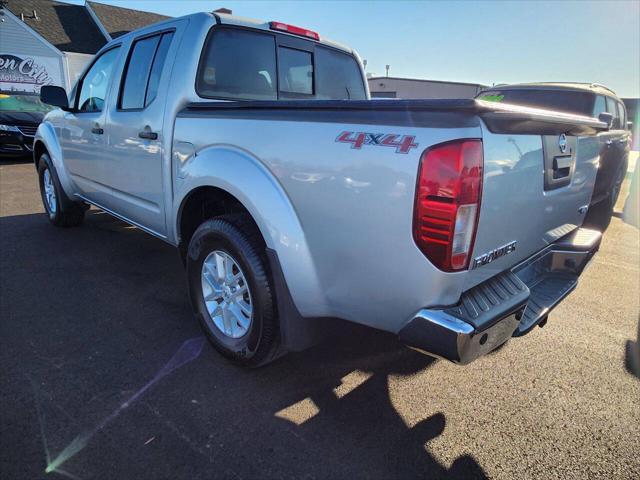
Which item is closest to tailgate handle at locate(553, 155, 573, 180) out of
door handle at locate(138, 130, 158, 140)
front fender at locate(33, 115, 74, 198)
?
door handle at locate(138, 130, 158, 140)

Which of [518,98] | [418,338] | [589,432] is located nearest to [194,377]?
[418,338]

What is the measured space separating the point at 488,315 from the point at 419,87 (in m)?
34.7

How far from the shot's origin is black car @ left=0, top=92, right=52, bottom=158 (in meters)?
11.3

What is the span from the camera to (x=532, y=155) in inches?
82.4

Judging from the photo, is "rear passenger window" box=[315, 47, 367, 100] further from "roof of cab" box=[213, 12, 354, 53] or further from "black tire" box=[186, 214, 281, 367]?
"black tire" box=[186, 214, 281, 367]

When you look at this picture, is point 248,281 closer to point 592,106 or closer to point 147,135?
point 147,135

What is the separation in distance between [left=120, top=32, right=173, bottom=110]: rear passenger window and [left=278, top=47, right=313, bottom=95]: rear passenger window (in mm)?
862

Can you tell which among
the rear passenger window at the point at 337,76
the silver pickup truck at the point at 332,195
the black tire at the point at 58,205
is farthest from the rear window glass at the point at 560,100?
the black tire at the point at 58,205

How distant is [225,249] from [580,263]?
7.07 ft

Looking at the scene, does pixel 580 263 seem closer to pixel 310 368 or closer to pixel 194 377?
pixel 310 368

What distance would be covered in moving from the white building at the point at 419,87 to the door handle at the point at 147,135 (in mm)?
31353

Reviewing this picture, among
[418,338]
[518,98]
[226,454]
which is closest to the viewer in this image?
[418,338]

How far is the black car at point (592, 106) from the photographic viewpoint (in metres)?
6.10

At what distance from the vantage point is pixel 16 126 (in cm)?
1145
